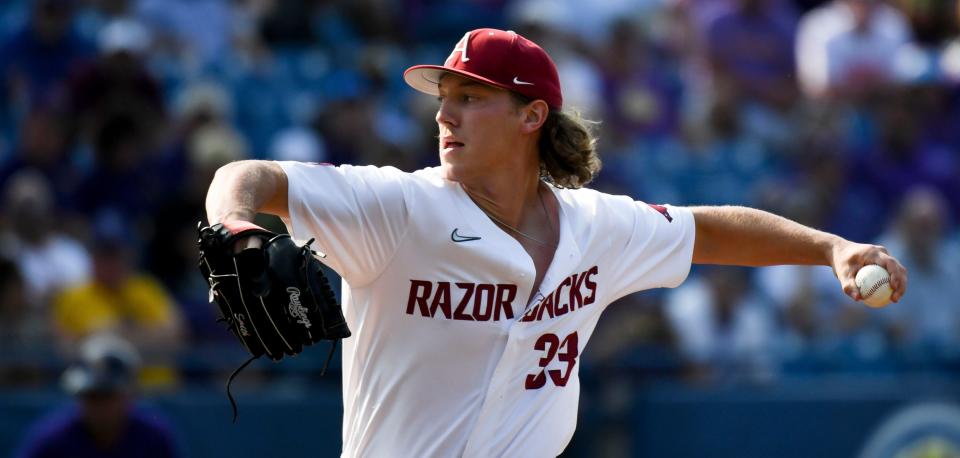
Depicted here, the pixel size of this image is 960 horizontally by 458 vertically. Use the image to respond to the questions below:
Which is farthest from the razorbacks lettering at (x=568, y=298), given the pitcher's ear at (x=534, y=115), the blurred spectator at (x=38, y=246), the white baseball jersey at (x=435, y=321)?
the blurred spectator at (x=38, y=246)

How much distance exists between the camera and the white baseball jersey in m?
3.91

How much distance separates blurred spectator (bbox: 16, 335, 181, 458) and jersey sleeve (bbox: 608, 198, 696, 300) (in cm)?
304

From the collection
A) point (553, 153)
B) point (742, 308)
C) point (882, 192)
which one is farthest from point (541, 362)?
point (882, 192)

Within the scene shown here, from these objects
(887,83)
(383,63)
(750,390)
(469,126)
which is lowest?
(469,126)

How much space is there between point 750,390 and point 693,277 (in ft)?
4.35

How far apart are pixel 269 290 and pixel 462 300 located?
2.73ft

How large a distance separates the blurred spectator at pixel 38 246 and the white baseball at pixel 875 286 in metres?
5.26

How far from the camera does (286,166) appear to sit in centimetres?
378

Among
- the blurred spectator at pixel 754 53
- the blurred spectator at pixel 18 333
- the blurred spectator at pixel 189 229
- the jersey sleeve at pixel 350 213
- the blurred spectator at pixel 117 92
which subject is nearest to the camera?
the jersey sleeve at pixel 350 213

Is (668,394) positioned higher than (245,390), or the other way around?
(668,394)

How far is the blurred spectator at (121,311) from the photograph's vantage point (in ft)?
25.4

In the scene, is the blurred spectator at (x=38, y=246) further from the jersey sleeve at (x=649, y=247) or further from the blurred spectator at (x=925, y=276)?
the blurred spectator at (x=925, y=276)

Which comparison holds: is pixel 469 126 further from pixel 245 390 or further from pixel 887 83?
pixel 887 83

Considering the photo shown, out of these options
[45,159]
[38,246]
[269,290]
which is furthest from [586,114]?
[269,290]
